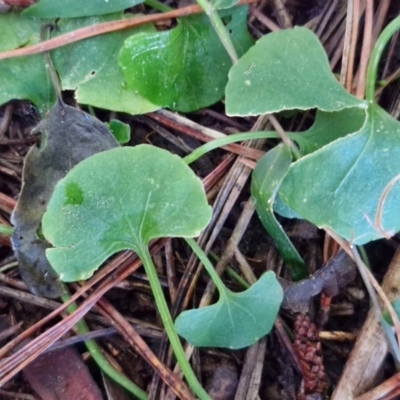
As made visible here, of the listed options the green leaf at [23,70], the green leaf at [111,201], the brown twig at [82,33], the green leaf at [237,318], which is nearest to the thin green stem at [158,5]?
the brown twig at [82,33]

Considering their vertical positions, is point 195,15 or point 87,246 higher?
point 195,15

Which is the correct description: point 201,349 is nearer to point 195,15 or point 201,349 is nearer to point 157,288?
point 157,288

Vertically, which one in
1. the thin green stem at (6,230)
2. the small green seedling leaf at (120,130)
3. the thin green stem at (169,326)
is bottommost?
the thin green stem at (169,326)

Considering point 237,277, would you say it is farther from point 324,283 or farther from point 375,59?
point 375,59

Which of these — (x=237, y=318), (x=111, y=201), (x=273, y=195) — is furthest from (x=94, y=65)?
(x=237, y=318)

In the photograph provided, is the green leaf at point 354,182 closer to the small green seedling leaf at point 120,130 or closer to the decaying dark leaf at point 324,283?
the decaying dark leaf at point 324,283

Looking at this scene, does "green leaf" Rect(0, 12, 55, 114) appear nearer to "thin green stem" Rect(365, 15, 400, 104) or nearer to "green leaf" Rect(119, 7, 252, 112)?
"green leaf" Rect(119, 7, 252, 112)

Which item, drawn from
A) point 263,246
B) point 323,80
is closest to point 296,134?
point 323,80
